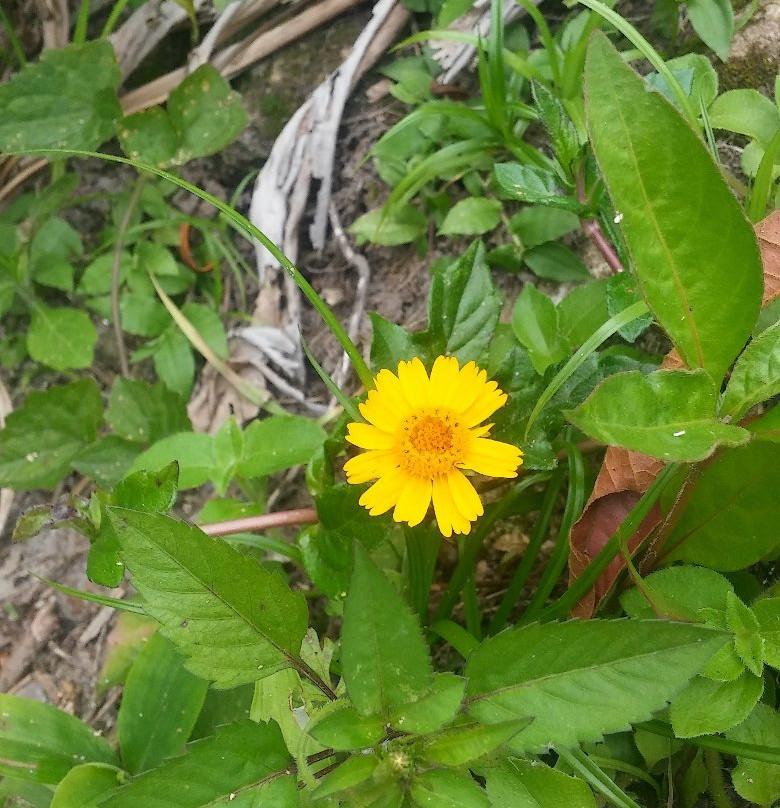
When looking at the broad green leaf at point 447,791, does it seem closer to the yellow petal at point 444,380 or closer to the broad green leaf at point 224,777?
the broad green leaf at point 224,777

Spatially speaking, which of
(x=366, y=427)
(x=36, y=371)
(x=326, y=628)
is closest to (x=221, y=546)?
(x=366, y=427)

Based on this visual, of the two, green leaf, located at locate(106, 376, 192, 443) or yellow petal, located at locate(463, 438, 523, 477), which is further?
green leaf, located at locate(106, 376, 192, 443)

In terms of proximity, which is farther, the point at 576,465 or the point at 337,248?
the point at 337,248

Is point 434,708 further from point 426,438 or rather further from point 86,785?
point 86,785

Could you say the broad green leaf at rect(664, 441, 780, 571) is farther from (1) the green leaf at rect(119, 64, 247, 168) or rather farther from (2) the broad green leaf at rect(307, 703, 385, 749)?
(1) the green leaf at rect(119, 64, 247, 168)

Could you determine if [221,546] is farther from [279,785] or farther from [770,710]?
[770,710]

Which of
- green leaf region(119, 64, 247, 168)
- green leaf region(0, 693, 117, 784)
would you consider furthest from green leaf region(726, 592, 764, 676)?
green leaf region(119, 64, 247, 168)

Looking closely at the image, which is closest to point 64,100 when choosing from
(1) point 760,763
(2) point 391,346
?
(2) point 391,346
